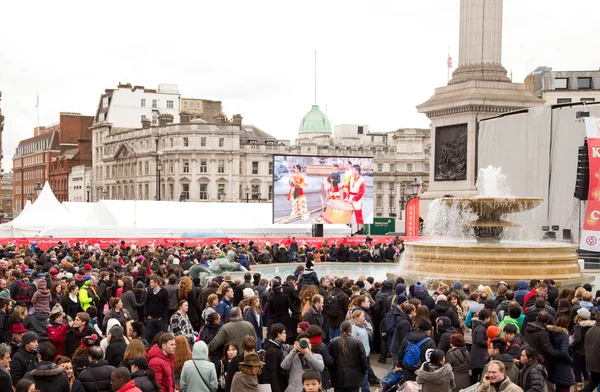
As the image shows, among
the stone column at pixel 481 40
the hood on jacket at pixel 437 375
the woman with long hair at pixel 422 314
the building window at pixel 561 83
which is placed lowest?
the hood on jacket at pixel 437 375

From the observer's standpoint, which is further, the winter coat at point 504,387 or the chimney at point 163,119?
the chimney at point 163,119

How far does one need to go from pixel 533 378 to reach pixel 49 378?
502cm

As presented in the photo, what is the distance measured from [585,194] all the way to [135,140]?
86.1m

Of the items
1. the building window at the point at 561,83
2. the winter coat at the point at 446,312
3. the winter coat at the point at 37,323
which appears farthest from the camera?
the building window at the point at 561,83

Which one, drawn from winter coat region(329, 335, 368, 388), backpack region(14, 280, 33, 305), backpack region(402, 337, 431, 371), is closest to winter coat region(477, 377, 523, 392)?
backpack region(402, 337, 431, 371)

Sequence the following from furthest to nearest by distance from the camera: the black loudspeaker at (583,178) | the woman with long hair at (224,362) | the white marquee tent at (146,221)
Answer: the white marquee tent at (146,221)
the black loudspeaker at (583,178)
the woman with long hair at (224,362)

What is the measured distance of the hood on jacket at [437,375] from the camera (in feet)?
24.6

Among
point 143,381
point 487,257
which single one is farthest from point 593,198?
point 143,381

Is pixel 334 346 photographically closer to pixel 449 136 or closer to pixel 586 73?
pixel 449 136

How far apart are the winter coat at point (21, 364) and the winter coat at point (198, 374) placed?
6.21 feet

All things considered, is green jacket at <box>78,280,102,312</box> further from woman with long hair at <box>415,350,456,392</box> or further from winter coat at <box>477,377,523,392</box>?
winter coat at <box>477,377,523,392</box>

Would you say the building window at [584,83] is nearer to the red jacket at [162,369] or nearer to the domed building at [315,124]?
the domed building at [315,124]

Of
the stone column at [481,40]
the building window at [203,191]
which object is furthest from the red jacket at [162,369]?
the building window at [203,191]

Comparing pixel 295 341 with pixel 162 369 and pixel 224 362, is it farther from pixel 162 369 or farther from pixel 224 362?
pixel 162 369
